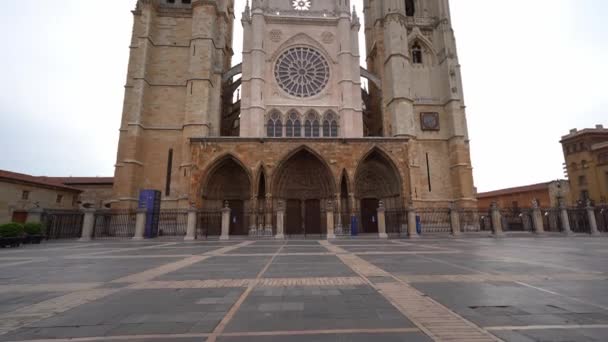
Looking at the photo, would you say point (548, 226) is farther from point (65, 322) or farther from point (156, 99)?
point (156, 99)

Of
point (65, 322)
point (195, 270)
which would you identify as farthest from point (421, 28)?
point (65, 322)

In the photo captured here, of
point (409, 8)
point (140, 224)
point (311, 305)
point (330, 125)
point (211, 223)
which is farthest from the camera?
point (409, 8)

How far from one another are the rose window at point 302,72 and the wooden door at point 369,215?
10.3 m

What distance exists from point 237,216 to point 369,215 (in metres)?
10.2

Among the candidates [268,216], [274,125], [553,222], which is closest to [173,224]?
[268,216]

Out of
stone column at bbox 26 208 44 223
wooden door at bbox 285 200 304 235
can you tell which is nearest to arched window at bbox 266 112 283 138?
wooden door at bbox 285 200 304 235

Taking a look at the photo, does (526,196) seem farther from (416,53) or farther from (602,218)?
(416,53)

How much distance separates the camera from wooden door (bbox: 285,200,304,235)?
828 inches

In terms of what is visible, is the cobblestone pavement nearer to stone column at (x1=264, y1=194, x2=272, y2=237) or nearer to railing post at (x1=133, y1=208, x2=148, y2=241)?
railing post at (x1=133, y1=208, x2=148, y2=241)

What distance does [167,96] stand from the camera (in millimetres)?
23516

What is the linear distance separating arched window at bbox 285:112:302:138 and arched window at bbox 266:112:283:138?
0.56 m

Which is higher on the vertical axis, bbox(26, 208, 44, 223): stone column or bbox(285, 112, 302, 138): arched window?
bbox(285, 112, 302, 138): arched window

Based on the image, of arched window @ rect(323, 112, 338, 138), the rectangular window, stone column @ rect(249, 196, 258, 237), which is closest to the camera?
stone column @ rect(249, 196, 258, 237)

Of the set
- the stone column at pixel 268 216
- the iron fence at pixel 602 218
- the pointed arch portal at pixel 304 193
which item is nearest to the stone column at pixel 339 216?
the pointed arch portal at pixel 304 193
